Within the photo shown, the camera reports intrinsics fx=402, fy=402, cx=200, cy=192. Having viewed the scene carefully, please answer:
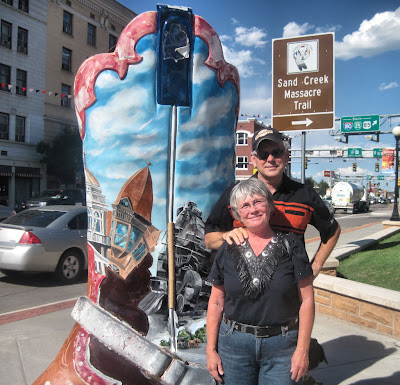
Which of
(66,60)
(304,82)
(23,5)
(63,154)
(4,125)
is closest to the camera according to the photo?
(304,82)

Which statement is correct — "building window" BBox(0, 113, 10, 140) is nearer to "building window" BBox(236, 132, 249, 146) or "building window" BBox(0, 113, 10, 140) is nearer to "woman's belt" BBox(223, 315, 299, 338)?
Result: "building window" BBox(236, 132, 249, 146)

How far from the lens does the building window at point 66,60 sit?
2564 cm

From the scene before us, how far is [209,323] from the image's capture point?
186 centimetres

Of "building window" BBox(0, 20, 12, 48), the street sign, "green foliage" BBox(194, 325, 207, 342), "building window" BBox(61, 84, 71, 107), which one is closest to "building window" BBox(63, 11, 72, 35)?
"building window" BBox(61, 84, 71, 107)

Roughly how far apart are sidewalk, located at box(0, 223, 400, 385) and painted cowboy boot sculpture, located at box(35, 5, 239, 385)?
44.7 inches

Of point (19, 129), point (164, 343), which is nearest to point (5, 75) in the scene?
point (19, 129)

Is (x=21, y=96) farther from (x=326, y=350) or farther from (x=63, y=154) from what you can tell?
(x=326, y=350)

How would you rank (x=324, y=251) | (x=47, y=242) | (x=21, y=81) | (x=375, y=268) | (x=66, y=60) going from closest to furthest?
(x=324, y=251)
(x=375, y=268)
(x=47, y=242)
(x=21, y=81)
(x=66, y=60)

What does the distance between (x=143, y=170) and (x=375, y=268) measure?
4889 mm

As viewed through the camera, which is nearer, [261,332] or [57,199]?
[261,332]

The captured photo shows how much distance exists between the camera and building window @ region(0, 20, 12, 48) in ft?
73.0

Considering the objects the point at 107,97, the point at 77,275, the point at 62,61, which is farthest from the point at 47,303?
the point at 62,61

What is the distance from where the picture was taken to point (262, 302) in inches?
66.9

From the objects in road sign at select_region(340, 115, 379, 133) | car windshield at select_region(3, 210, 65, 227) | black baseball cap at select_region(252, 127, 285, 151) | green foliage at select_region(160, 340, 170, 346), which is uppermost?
road sign at select_region(340, 115, 379, 133)
